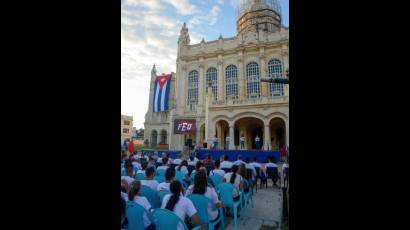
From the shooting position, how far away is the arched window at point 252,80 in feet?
99.1

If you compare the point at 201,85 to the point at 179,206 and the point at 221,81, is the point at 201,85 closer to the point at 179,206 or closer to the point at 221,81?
the point at 221,81

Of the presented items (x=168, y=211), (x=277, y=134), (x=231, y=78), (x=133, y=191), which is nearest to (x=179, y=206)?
(x=168, y=211)

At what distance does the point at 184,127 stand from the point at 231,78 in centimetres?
1054

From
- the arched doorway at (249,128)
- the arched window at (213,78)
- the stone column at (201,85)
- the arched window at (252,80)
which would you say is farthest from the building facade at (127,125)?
the arched window at (252,80)

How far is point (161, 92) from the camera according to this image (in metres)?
32.7

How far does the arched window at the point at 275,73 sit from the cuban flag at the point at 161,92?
45.9 ft

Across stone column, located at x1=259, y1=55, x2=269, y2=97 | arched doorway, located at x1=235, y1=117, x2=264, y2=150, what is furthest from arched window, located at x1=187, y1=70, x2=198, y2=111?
stone column, located at x1=259, y1=55, x2=269, y2=97

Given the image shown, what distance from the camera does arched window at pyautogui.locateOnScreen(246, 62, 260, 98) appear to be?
99.1 feet

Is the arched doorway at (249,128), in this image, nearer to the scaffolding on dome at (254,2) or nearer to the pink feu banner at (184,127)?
the pink feu banner at (184,127)
